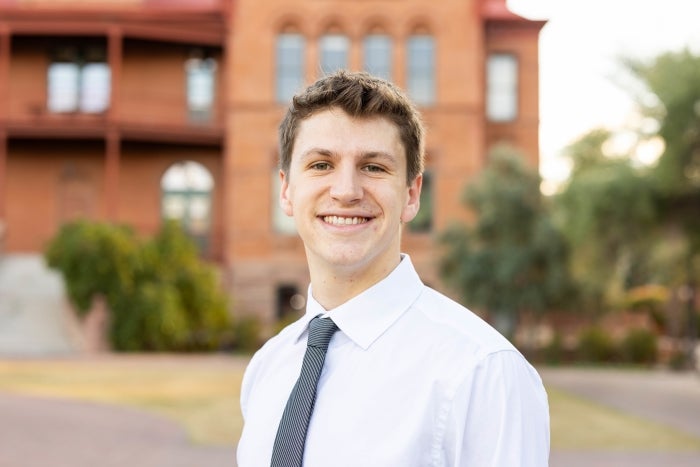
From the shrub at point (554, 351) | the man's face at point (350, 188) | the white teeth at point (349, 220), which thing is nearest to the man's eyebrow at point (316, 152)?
the man's face at point (350, 188)

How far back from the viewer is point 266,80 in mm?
29781

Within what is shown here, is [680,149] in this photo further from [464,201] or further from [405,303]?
[405,303]

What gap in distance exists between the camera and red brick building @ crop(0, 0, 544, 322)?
2958 centimetres

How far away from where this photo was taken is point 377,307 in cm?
230

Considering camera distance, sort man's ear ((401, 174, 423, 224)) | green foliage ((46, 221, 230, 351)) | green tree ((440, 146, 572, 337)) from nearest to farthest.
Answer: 1. man's ear ((401, 174, 423, 224))
2. green tree ((440, 146, 572, 337))
3. green foliage ((46, 221, 230, 351))

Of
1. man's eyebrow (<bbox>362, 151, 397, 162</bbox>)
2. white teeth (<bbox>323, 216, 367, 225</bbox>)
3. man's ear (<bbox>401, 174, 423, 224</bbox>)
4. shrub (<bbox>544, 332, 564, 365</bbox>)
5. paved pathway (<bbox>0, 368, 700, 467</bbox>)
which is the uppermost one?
man's eyebrow (<bbox>362, 151, 397, 162</bbox>)

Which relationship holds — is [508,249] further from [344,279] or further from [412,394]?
[412,394]

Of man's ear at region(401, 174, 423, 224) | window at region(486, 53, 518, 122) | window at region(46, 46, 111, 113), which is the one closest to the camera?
man's ear at region(401, 174, 423, 224)

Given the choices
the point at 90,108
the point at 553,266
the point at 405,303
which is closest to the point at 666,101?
the point at 553,266

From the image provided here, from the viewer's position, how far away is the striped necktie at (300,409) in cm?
223

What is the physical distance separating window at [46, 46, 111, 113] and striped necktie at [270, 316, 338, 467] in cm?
2999

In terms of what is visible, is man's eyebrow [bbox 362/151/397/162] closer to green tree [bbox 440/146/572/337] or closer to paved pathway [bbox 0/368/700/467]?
paved pathway [bbox 0/368/700/467]

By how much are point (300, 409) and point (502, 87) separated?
101 feet

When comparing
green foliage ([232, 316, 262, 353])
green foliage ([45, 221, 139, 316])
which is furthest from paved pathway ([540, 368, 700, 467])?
green foliage ([45, 221, 139, 316])
